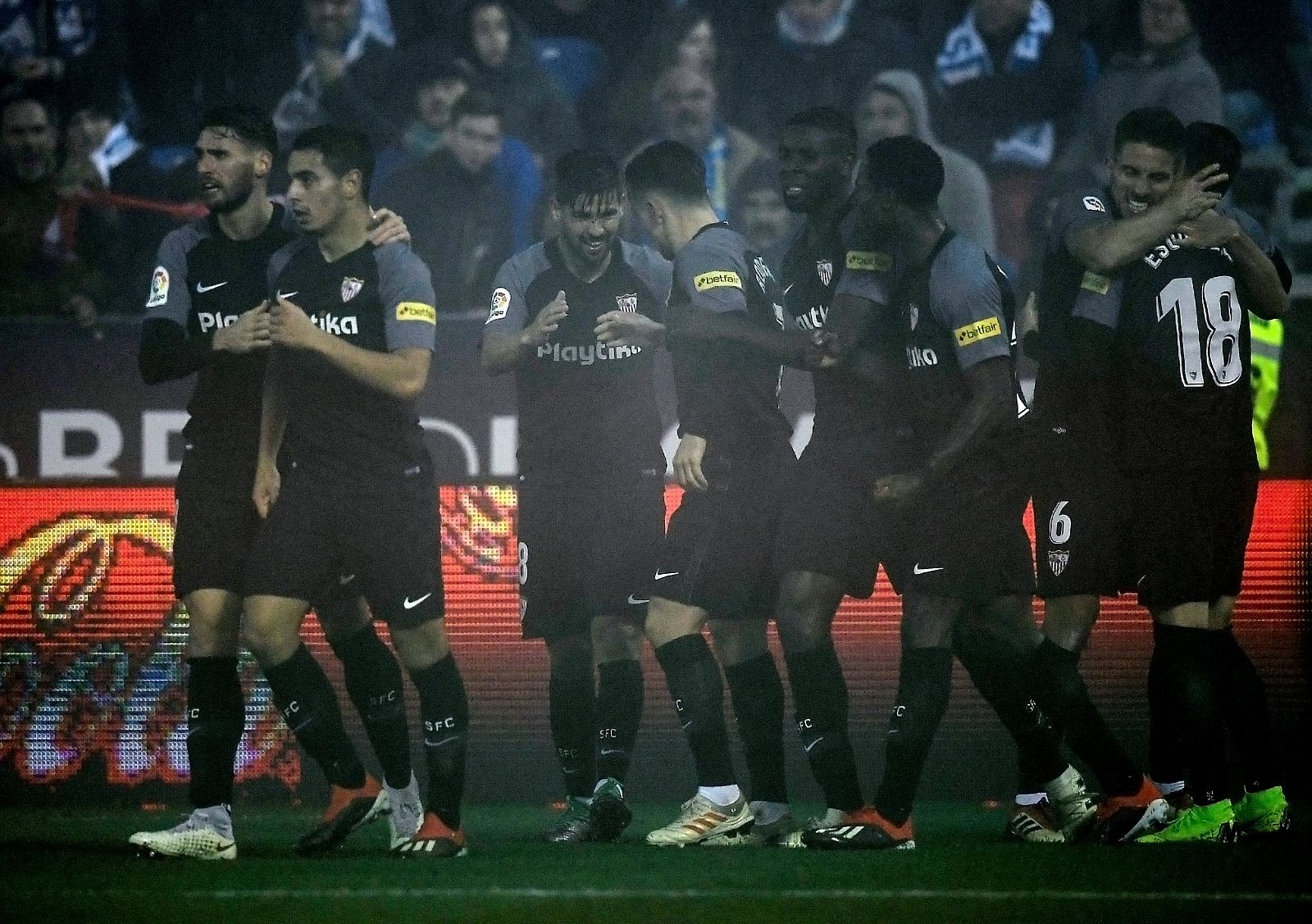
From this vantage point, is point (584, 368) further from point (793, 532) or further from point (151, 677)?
point (151, 677)

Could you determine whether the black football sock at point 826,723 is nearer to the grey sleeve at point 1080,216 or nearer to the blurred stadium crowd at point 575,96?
the grey sleeve at point 1080,216

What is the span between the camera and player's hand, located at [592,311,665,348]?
5816mm

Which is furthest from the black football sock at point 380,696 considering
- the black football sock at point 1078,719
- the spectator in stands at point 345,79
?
the spectator in stands at point 345,79

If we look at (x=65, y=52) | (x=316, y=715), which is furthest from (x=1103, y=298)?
(x=65, y=52)

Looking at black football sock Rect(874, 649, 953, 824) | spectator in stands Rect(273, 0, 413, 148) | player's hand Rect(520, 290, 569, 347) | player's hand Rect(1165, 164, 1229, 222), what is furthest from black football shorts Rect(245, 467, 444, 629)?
spectator in stands Rect(273, 0, 413, 148)

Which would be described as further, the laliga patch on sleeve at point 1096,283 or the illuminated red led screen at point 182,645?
the illuminated red led screen at point 182,645

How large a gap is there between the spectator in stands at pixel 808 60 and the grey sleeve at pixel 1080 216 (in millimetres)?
4700

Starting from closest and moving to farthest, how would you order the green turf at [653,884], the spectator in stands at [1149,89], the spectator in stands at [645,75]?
the green turf at [653,884], the spectator in stands at [1149,89], the spectator in stands at [645,75]

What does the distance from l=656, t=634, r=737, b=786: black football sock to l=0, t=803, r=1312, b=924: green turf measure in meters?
0.28

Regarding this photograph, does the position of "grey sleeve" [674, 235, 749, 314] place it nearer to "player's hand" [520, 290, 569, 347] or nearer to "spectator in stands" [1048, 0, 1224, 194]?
"player's hand" [520, 290, 569, 347]

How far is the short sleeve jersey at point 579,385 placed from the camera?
20.0 feet

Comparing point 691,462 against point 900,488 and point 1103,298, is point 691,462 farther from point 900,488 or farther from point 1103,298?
point 1103,298

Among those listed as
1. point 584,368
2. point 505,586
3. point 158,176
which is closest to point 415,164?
point 158,176

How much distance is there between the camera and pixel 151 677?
276 inches
